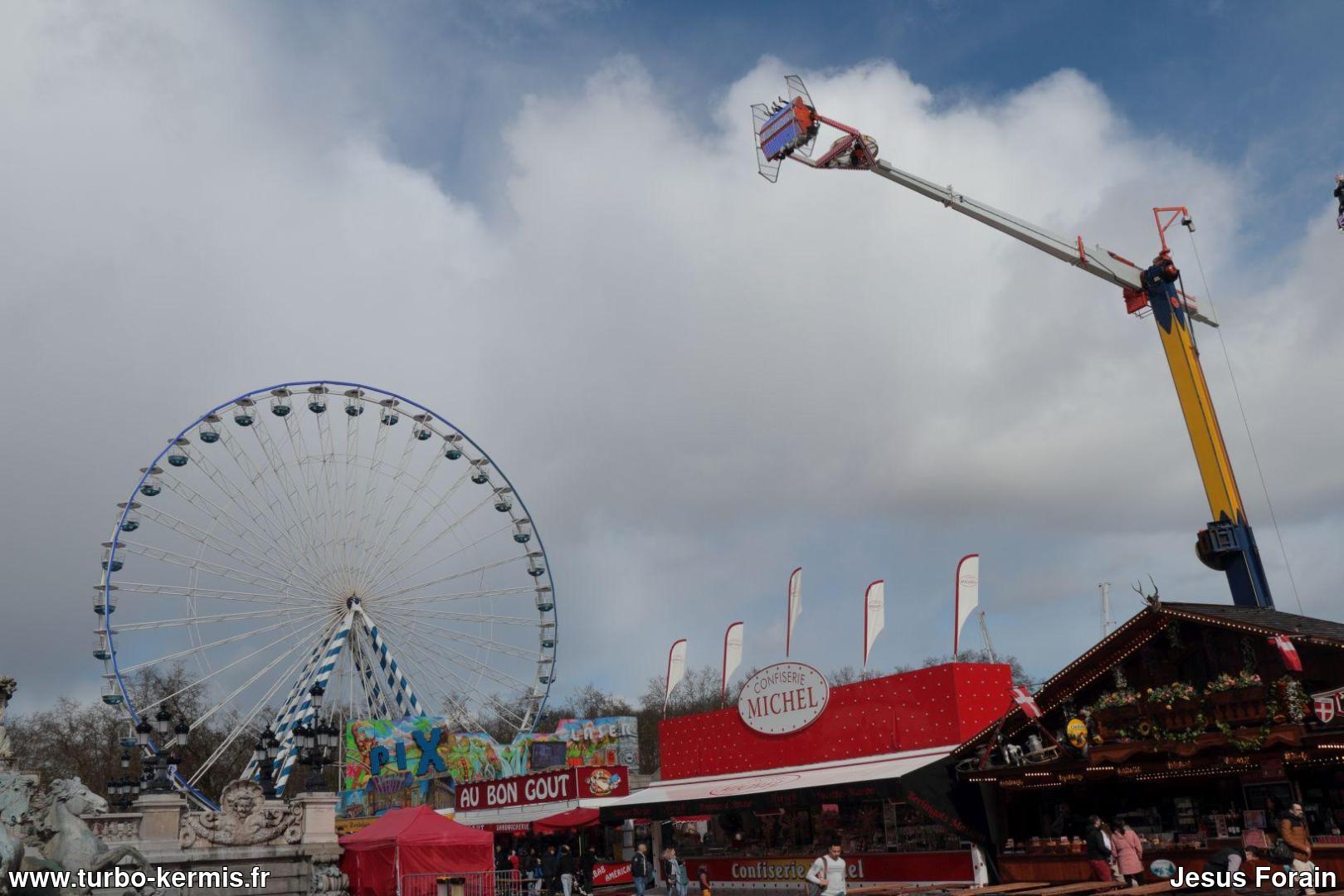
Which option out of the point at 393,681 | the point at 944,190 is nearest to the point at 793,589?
the point at 944,190

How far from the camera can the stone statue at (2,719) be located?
18.3 metres

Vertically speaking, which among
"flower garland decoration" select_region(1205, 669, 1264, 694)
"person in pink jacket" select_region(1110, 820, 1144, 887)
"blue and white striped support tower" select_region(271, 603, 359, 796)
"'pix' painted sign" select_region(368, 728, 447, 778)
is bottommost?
"person in pink jacket" select_region(1110, 820, 1144, 887)

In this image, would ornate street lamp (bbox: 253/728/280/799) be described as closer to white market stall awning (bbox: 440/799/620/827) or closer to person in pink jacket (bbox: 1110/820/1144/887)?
white market stall awning (bbox: 440/799/620/827)

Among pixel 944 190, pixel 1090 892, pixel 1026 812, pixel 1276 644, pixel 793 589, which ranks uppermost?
pixel 944 190

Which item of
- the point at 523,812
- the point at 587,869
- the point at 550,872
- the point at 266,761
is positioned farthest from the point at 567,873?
the point at 523,812

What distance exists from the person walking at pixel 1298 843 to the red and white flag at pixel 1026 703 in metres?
5.54

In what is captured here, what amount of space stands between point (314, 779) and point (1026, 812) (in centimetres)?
1482

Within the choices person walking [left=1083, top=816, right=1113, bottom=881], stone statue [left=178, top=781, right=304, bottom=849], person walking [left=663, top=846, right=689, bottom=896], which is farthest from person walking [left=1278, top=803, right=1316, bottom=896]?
stone statue [left=178, top=781, right=304, bottom=849]

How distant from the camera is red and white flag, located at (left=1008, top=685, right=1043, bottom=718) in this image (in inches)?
780

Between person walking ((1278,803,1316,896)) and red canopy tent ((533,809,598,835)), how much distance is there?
19.6 metres

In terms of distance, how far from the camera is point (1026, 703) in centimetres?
1994

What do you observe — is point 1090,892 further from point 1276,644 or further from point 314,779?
point 314,779

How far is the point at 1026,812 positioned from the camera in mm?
21750

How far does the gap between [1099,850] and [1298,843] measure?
15.2 ft
